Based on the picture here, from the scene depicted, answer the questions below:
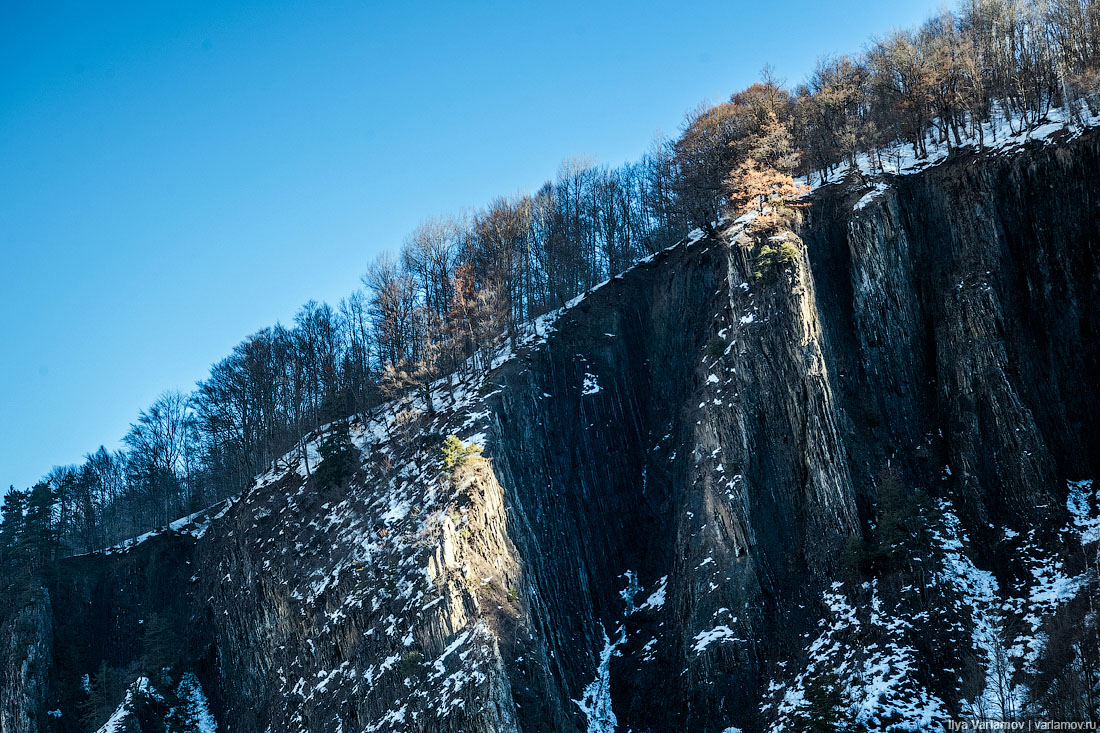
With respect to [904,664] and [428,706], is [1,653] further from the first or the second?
[904,664]

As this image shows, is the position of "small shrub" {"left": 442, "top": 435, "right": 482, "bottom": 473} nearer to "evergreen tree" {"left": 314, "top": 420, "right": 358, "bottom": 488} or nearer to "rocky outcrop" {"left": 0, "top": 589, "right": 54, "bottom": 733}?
"evergreen tree" {"left": 314, "top": 420, "right": 358, "bottom": 488}

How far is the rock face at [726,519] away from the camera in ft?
97.0

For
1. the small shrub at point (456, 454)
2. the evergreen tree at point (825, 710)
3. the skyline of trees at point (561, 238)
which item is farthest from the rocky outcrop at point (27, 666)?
the evergreen tree at point (825, 710)

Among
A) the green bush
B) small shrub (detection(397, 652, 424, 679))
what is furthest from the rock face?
the green bush

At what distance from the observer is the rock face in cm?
2956

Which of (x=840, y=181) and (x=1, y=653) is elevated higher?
(x=840, y=181)

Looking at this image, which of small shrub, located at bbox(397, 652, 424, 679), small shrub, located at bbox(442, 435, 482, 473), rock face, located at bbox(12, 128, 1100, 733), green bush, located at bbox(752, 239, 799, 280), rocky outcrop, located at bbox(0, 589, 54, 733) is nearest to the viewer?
rock face, located at bbox(12, 128, 1100, 733)

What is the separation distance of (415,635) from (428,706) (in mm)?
3210

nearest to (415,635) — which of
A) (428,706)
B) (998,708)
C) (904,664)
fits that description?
(428,706)

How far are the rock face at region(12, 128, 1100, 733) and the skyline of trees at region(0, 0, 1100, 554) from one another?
406 centimetres

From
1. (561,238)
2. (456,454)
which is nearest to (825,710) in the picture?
(456,454)

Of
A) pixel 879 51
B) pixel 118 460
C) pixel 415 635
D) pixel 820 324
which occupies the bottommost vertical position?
pixel 415 635

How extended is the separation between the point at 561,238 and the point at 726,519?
29.4 metres

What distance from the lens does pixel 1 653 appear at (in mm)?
43000
